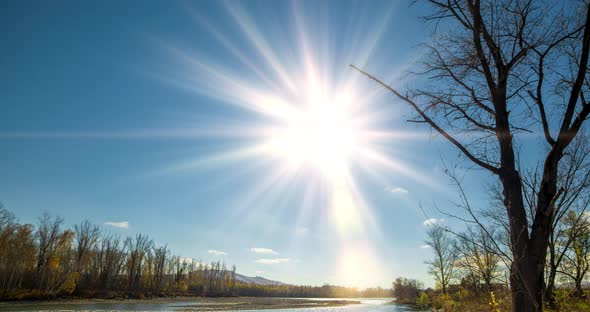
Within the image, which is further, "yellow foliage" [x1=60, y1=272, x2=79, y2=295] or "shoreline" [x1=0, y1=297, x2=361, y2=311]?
"yellow foliage" [x1=60, y1=272, x2=79, y2=295]

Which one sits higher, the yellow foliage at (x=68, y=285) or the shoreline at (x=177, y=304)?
the yellow foliage at (x=68, y=285)

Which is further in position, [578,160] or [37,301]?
[37,301]

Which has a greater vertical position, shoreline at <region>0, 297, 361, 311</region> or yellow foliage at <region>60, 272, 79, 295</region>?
yellow foliage at <region>60, 272, 79, 295</region>

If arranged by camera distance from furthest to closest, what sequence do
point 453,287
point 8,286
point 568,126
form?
1. point 453,287
2. point 8,286
3. point 568,126

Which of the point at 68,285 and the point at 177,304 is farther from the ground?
the point at 68,285

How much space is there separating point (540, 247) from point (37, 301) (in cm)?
Result: 5347

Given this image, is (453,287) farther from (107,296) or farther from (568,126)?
(107,296)

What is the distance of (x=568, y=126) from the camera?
2.85 metres

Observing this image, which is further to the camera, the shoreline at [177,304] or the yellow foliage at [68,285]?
the yellow foliage at [68,285]

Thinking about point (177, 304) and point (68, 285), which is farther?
point (177, 304)

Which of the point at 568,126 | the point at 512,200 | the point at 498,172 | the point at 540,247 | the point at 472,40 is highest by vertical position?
the point at 472,40

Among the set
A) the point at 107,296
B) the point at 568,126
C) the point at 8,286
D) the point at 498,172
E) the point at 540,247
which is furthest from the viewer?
the point at 107,296

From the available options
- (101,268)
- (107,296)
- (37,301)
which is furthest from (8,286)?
(101,268)

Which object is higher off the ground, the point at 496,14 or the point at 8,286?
the point at 496,14
